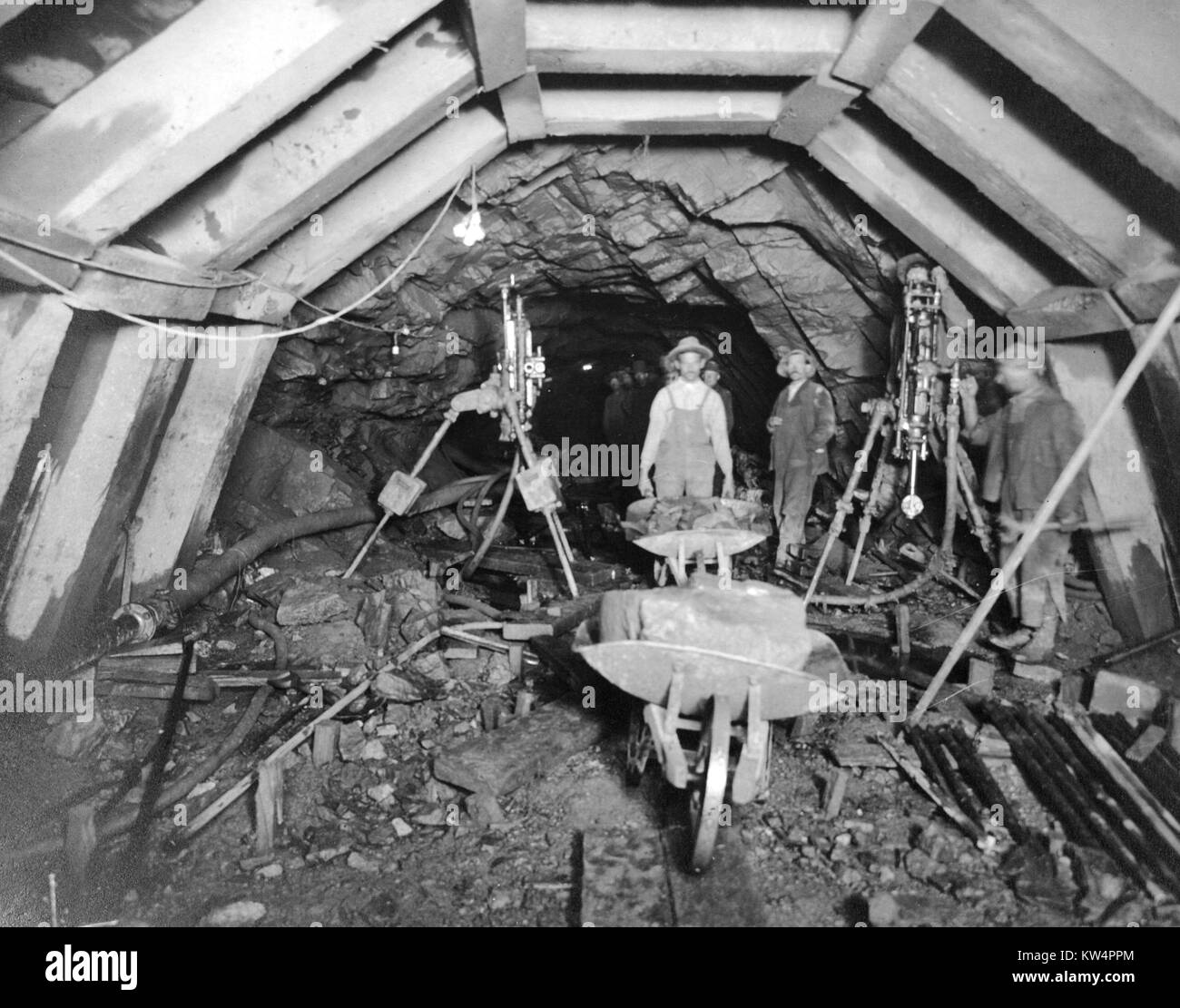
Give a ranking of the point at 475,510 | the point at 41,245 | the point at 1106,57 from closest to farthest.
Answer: the point at 41,245
the point at 1106,57
the point at 475,510

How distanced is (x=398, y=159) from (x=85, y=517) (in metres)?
3.15

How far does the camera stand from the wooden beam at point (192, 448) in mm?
5379

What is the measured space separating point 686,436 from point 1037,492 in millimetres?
2866

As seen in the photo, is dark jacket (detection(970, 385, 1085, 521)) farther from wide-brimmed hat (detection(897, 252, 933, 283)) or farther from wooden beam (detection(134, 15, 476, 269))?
wooden beam (detection(134, 15, 476, 269))

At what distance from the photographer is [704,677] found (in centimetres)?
336

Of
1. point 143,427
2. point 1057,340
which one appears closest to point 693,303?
point 1057,340

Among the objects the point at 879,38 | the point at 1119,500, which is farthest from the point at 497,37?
the point at 1119,500

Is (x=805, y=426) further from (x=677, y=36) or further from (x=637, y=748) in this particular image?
(x=637, y=748)

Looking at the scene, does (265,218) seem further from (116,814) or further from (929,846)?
(929,846)

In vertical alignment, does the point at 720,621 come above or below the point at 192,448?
below

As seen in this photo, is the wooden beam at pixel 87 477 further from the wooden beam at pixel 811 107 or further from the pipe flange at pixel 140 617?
the wooden beam at pixel 811 107
